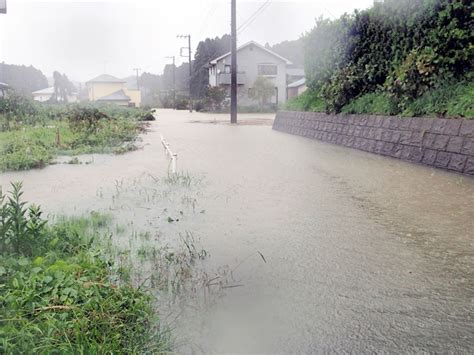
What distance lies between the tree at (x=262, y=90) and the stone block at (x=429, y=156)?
4052 cm

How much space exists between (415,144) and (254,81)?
142 feet

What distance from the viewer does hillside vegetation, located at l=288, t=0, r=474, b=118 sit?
962 cm

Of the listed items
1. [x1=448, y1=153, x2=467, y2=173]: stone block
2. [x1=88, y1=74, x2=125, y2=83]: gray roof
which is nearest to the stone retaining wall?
[x1=448, y1=153, x2=467, y2=173]: stone block

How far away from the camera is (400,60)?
1216 centimetres

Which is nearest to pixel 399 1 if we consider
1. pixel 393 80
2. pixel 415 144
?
pixel 393 80

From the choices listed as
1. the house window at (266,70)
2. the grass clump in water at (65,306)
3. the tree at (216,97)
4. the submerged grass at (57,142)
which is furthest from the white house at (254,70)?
the grass clump in water at (65,306)

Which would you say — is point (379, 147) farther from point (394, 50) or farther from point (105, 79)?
point (105, 79)

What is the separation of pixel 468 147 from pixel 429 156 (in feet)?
3.80

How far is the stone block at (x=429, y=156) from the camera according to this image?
9.32 metres

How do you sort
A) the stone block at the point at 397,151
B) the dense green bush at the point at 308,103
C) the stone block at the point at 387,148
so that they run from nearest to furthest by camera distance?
the stone block at the point at 397,151 → the stone block at the point at 387,148 → the dense green bush at the point at 308,103

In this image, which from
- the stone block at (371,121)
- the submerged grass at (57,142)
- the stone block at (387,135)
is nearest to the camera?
the submerged grass at (57,142)

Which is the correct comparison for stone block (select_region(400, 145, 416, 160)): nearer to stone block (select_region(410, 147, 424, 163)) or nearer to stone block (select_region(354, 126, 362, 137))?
stone block (select_region(410, 147, 424, 163))

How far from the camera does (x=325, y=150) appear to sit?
1312 cm

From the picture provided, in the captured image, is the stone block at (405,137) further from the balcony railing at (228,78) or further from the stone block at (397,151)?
the balcony railing at (228,78)
